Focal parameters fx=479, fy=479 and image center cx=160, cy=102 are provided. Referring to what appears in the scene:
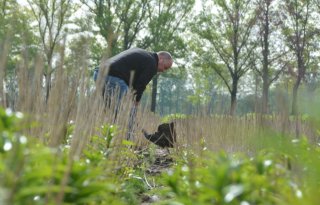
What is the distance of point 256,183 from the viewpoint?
1133 mm

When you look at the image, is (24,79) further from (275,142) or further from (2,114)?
(275,142)

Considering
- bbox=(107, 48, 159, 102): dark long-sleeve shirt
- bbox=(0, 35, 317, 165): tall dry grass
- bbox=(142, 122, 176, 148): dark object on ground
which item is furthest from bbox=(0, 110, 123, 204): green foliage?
bbox=(142, 122, 176, 148): dark object on ground

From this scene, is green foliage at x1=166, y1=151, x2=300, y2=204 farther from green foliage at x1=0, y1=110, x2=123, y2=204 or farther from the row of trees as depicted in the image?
the row of trees

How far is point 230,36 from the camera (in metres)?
25.0

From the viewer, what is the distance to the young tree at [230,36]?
24895mm

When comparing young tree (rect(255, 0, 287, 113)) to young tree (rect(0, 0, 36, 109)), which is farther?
young tree (rect(255, 0, 287, 113))

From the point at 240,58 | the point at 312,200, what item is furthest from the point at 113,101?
the point at 240,58

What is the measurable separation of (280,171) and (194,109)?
3653 mm

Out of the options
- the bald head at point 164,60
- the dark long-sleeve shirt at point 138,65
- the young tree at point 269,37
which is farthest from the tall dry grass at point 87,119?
the young tree at point 269,37

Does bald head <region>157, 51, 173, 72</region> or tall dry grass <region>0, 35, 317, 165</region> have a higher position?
bald head <region>157, 51, 173, 72</region>

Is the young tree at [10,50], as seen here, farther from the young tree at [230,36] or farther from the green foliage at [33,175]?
the young tree at [230,36]

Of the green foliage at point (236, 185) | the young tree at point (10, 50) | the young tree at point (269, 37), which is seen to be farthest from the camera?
the young tree at point (269, 37)

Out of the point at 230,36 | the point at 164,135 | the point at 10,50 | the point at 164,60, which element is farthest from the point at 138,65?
the point at 230,36

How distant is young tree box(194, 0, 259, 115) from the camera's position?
24.9 meters
